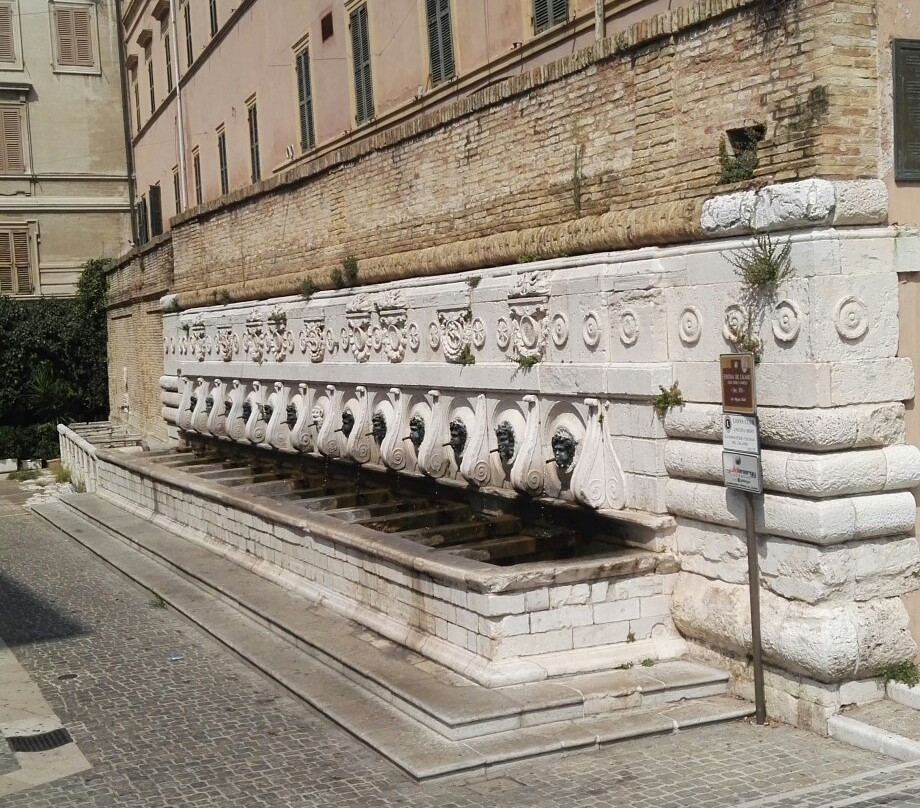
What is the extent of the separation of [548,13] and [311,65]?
6.87 metres

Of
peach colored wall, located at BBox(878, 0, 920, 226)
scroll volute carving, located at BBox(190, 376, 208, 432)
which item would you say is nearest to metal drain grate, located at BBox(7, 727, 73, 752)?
peach colored wall, located at BBox(878, 0, 920, 226)

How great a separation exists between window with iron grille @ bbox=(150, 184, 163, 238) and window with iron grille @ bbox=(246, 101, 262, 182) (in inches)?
340

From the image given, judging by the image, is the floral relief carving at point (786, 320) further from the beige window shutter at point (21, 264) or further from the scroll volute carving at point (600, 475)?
the beige window shutter at point (21, 264)

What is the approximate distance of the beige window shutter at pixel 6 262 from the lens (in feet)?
96.1

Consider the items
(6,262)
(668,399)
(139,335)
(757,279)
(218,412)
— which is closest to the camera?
(757,279)

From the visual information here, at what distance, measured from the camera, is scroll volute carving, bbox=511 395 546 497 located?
28.2ft

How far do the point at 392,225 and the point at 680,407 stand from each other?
4857 mm

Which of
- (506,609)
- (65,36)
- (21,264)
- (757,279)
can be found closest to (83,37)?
(65,36)

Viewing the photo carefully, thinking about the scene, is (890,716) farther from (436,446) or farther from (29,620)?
(29,620)

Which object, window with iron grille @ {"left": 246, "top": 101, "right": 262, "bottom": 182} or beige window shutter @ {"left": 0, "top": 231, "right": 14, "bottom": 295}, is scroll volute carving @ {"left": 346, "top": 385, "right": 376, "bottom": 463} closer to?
window with iron grille @ {"left": 246, "top": 101, "right": 262, "bottom": 182}

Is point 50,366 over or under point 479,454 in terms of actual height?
over

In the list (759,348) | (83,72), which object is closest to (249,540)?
(759,348)

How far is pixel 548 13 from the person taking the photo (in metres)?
10.6

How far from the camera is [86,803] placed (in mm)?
6051
